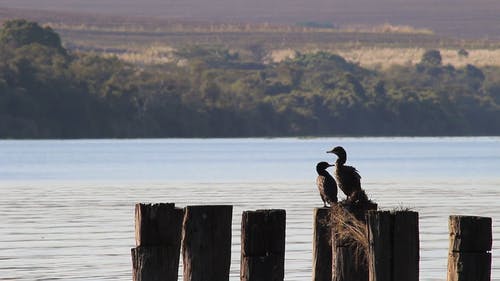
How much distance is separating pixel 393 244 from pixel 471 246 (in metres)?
0.69

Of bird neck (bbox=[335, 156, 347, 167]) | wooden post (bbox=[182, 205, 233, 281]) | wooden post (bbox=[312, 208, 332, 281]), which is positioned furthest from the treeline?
wooden post (bbox=[182, 205, 233, 281])

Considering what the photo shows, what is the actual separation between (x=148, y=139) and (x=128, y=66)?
24000mm

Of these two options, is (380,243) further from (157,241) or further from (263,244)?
(157,241)

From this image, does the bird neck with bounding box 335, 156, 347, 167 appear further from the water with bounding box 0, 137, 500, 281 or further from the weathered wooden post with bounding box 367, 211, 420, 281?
the weathered wooden post with bounding box 367, 211, 420, 281

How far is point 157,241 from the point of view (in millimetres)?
13719

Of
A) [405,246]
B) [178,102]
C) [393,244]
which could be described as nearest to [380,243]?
[393,244]

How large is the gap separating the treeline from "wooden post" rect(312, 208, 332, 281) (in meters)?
125

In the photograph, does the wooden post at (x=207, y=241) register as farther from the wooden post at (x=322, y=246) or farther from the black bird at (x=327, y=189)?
the black bird at (x=327, y=189)

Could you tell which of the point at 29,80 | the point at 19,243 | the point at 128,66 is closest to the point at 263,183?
the point at 19,243

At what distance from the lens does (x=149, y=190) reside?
144ft

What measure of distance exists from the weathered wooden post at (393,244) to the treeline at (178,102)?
4985 inches

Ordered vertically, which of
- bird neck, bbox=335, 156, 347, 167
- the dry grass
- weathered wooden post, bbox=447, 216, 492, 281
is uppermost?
bird neck, bbox=335, 156, 347, 167

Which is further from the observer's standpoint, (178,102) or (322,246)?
(178,102)

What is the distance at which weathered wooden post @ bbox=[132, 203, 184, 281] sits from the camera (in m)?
13.7
